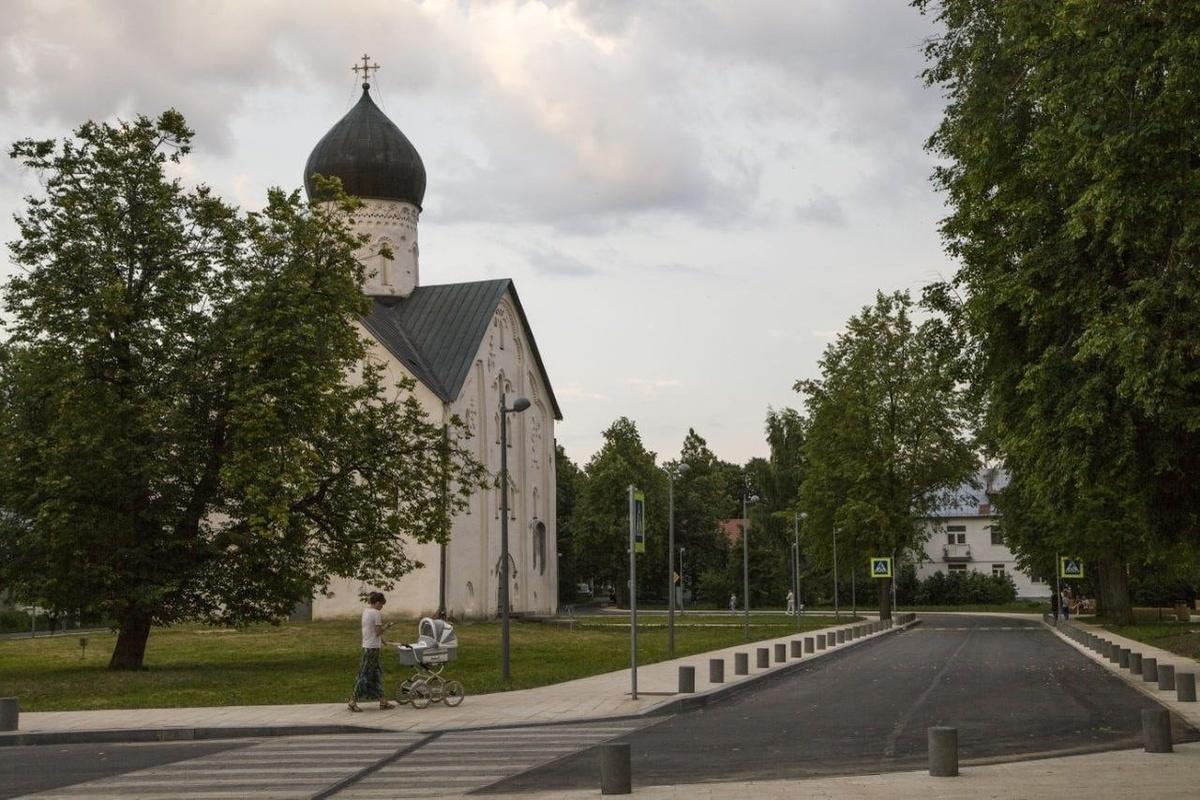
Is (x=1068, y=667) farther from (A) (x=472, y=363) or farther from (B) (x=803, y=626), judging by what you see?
(A) (x=472, y=363)

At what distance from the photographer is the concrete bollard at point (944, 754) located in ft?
38.2

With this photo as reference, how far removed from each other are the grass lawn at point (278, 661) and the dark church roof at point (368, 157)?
18.7 meters

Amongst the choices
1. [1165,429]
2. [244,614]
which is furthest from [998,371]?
[244,614]

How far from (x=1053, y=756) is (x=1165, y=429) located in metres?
6.53

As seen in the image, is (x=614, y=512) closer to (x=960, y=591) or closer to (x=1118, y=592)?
(x=960, y=591)

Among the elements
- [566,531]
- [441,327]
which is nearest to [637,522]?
[441,327]

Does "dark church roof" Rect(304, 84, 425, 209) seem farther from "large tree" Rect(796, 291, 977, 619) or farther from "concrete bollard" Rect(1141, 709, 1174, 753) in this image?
"concrete bollard" Rect(1141, 709, 1174, 753)

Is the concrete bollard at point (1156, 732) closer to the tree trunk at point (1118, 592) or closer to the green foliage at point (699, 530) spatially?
the tree trunk at point (1118, 592)

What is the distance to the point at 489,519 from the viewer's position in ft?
183

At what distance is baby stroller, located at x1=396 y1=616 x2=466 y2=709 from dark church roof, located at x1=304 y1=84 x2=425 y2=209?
3893 cm

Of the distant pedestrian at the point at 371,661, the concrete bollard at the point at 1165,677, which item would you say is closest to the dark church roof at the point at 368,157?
the distant pedestrian at the point at 371,661

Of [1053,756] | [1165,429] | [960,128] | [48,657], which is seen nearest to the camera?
[1053,756]

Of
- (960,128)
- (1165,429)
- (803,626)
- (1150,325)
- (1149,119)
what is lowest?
(803,626)

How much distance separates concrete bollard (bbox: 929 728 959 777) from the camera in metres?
11.6
